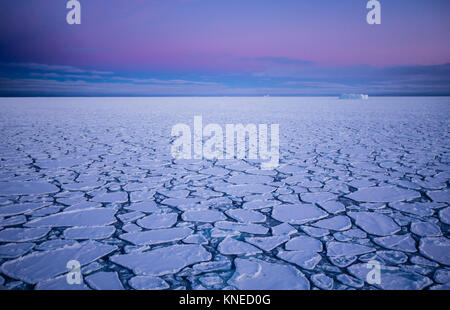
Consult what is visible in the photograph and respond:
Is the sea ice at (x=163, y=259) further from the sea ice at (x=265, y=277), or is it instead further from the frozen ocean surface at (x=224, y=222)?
the sea ice at (x=265, y=277)

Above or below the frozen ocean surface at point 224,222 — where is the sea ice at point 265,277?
below

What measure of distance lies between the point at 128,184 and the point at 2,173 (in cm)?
145

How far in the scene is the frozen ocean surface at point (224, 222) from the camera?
4.27 ft

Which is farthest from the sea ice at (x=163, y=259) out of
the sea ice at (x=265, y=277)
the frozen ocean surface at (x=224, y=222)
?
the sea ice at (x=265, y=277)

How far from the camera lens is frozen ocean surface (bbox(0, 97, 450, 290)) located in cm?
130

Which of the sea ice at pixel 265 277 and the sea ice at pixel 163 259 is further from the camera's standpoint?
the sea ice at pixel 163 259

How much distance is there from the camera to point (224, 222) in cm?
184

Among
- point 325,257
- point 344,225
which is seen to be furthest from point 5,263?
point 344,225

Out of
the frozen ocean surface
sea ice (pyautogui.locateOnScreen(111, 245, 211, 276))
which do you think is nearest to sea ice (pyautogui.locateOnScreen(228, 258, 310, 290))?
the frozen ocean surface

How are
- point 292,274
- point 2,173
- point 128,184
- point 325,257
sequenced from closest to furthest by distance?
1. point 292,274
2. point 325,257
3. point 128,184
4. point 2,173

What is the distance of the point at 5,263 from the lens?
1374mm

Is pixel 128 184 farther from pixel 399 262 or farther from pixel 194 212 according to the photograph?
pixel 399 262

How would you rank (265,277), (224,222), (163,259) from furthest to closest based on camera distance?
1. (224,222)
2. (163,259)
3. (265,277)

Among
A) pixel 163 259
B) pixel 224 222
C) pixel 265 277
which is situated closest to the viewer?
pixel 265 277
